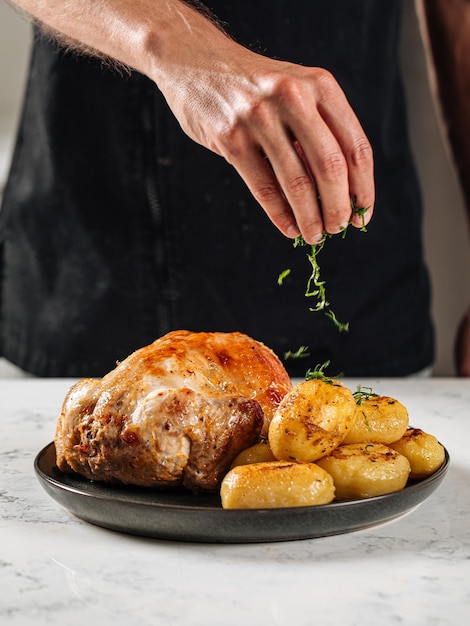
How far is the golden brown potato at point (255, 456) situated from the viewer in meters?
1.04

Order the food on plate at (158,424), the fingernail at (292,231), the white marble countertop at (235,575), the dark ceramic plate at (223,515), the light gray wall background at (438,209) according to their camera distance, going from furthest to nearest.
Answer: the light gray wall background at (438,209) → the fingernail at (292,231) → the food on plate at (158,424) → the dark ceramic plate at (223,515) → the white marble countertop at (235,575)

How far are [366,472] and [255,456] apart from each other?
0.44 feet

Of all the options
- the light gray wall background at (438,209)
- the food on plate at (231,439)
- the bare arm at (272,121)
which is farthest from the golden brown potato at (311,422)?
the light gray wall background at (438,209)

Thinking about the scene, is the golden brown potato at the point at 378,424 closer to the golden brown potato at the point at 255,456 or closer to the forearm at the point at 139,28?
the golden brown potato at the point at 255,456

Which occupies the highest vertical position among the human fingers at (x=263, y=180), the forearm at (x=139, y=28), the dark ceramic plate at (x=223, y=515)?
the forearm at (x=139, y=28)

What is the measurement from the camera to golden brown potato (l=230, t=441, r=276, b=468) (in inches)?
40.9

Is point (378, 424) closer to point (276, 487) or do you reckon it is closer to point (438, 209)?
point (276, 487)

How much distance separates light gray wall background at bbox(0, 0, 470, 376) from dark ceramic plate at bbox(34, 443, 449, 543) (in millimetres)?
1889

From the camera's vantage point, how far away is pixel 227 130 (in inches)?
44.2

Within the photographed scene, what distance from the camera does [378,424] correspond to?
3.53 ft

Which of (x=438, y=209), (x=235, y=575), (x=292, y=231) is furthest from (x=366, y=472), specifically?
(x=438, y=209)

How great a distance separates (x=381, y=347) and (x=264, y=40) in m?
0.76

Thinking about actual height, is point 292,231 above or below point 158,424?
above

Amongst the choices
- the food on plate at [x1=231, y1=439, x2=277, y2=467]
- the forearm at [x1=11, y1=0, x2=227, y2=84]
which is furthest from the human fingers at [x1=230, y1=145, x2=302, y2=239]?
the food on plate at [x1=231, y1=439, x2=277, y2=467]
